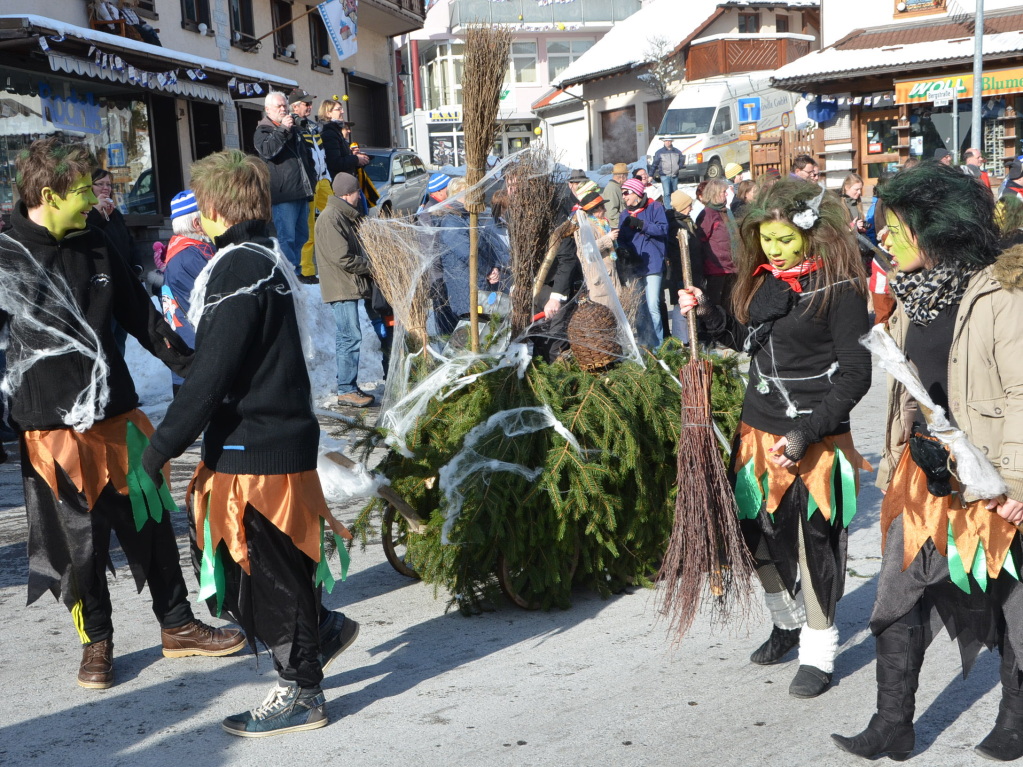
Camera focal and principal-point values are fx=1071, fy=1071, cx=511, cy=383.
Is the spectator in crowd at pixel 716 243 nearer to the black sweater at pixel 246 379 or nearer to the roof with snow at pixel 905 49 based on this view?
the black sweater at pixel 246 379

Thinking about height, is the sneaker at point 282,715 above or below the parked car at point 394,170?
below

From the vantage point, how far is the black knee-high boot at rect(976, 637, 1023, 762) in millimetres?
2965

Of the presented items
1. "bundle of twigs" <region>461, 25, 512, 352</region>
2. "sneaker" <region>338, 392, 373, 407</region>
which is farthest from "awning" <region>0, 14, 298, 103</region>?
"bundle of twigs" <region>461, 25, 512, 352</region>

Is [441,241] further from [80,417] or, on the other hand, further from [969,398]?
[969,398]

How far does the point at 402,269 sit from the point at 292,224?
224 inches

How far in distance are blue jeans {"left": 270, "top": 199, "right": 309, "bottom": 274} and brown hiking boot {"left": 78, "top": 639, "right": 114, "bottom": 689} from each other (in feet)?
21.6

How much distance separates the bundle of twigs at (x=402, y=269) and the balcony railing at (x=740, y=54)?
34258mm

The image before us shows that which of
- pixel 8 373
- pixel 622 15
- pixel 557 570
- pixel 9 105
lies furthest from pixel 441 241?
pixel 622 15

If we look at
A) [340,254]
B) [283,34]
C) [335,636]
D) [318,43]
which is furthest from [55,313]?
[318,43]

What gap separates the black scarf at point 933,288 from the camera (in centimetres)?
279

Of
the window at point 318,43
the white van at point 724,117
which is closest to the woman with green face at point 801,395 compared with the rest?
the window at point 318,43

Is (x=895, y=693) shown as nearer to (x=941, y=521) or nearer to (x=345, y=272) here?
(x=941, y=521)

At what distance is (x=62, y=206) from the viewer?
353cm

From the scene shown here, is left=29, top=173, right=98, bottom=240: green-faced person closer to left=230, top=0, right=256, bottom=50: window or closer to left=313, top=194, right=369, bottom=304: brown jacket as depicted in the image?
left=313, top=194, right=369, bottom=304: brown jacket
